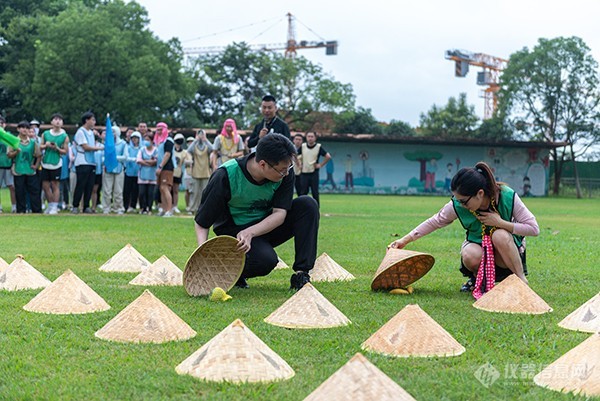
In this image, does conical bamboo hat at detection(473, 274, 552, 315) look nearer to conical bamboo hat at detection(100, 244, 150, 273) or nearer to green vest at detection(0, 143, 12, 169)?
conical bamboo hat at detection(100, 244, 150, 273)

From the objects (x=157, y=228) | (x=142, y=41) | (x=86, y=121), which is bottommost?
(x=157, y=228)

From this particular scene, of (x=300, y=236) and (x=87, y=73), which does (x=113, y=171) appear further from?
(x=87, y=73)

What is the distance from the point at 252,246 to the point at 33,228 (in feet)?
22.7

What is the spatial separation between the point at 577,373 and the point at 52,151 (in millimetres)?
13706

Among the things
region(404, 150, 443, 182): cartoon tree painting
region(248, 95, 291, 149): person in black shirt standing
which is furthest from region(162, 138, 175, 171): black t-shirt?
region(404, 150, 443, 182): cartoon tree painting

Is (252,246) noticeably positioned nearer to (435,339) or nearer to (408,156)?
(435,339)

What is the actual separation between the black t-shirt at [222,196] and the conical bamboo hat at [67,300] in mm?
1181

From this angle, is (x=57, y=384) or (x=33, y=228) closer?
(x=57, y=384)

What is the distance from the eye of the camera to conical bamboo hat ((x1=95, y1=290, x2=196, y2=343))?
4.38 m

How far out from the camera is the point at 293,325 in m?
4.85

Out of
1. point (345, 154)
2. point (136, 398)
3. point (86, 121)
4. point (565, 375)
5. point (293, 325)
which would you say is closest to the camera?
point (136, 398)

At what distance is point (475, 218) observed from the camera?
20.7ft

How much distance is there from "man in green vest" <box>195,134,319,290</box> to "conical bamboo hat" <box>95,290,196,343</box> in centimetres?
148

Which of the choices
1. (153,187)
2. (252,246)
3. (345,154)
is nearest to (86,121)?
(153,187)
